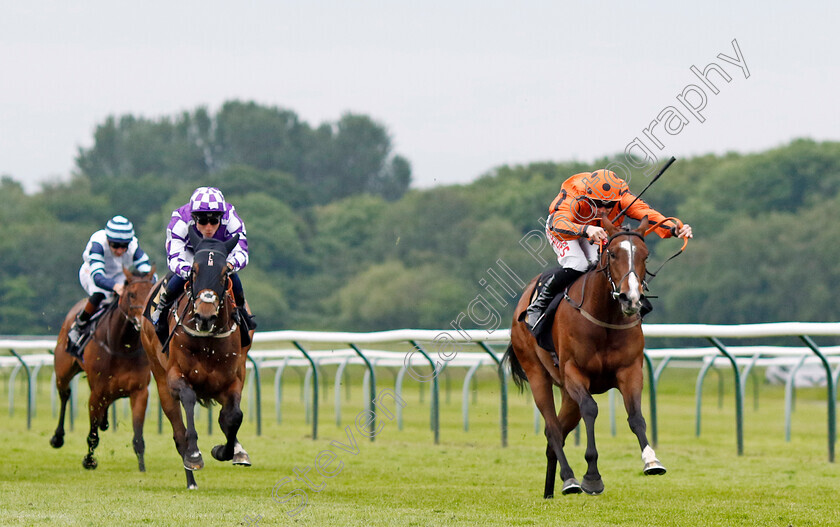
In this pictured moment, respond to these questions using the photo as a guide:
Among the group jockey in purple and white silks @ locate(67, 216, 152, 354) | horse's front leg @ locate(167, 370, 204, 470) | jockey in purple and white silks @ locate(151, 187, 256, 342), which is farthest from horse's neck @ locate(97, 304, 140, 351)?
horse's front leg @ locate(167, 370, 204, 470)

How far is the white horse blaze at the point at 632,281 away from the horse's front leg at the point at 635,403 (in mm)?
578

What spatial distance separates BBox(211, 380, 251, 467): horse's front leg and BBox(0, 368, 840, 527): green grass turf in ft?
0.87

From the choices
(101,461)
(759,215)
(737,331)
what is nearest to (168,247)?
(101,461)

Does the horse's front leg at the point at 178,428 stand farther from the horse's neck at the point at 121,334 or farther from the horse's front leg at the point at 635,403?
the horse's front leg at the point at 635,403

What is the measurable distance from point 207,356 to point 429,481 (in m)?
2.11

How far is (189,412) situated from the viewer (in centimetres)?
772

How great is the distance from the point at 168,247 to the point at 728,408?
14399 millimetres

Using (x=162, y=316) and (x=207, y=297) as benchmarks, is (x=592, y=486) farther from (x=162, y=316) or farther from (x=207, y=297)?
(x=162, y=316)

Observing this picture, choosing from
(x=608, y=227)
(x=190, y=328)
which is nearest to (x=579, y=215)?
(x=608, y=227)

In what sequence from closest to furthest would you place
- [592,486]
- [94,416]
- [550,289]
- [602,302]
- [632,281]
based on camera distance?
[632,281]
[592,486]
[602,302]
[550,289]
[94,416]

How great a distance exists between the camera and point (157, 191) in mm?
62500

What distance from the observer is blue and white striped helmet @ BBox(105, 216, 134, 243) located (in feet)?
34.2

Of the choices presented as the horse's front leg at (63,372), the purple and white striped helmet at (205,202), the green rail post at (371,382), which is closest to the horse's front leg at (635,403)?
the purple and white striped helmet at (205,202)

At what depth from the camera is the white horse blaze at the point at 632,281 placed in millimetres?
6559
